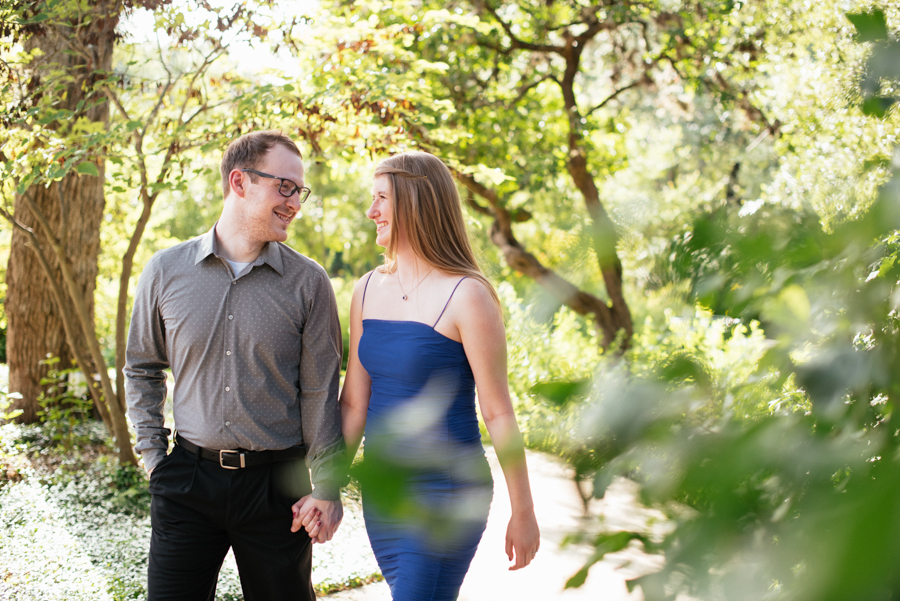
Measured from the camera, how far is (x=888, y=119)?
0.58m

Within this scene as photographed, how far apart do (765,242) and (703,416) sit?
0.15 m

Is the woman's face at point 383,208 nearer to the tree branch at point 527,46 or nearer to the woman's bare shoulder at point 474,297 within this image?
the woman's bare shoulder at point 474,297

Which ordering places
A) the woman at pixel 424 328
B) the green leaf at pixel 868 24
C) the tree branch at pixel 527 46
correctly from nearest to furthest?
the green leaf at pixel 868 24 → the woman at pixel 424 328 → the tree branch at pixel 527 46

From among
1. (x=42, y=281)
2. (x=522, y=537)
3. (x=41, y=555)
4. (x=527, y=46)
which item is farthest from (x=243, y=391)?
(x=527, y=46)

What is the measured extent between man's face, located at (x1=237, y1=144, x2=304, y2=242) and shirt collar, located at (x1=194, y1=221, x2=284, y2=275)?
0.04 meters

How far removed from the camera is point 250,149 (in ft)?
7.45

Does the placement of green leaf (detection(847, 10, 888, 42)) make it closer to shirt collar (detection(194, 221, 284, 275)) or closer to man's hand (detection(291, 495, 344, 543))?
man's hand (detection(291, 495, 344, 543))

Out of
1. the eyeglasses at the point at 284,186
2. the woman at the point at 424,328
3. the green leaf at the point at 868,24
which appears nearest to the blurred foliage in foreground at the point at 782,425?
the green leaf at the point at 868,24

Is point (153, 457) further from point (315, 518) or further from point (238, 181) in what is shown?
point (238, 181)

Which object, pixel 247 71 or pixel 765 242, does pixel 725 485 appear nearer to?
pixel 765 242

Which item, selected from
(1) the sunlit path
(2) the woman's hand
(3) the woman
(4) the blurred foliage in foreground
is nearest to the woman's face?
(3) the woman

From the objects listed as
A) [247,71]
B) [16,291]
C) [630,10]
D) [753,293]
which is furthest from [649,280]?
[630,10]

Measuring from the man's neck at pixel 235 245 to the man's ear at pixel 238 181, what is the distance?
0.11m

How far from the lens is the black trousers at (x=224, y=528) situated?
2154 millimetres
